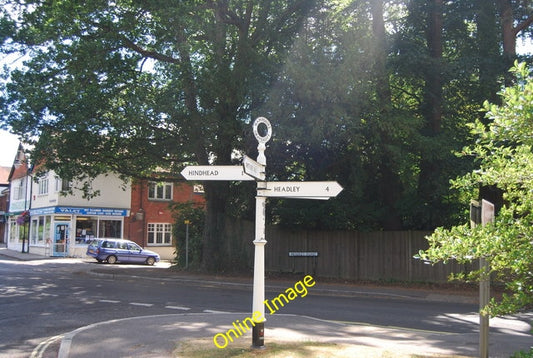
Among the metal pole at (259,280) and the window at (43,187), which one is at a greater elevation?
the window at (43,187)

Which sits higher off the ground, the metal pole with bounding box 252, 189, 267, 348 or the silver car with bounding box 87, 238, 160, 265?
the metal pole with bounding box 252, 189, 267, 348

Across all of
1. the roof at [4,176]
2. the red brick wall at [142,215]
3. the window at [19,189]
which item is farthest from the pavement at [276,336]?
the roof at [4,176]

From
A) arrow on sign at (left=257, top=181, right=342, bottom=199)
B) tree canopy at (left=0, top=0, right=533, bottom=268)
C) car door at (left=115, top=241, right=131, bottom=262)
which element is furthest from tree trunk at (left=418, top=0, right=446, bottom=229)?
car door at (left=115, top=241, right=131, bottom=262)

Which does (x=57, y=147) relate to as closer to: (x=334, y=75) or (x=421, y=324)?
(x=334, y=75)

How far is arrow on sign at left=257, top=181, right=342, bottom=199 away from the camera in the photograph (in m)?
6.70

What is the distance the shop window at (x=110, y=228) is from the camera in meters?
36.0

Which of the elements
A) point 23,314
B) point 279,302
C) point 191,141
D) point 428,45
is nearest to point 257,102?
point 191,141

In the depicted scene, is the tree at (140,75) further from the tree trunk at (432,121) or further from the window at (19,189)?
the window at (19,189)

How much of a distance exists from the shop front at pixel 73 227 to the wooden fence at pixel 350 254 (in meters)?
16.6

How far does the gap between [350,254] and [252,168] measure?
14950 mm

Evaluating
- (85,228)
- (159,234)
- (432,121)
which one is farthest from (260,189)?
(159,234)

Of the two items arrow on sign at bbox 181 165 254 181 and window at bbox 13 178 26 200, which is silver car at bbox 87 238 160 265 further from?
arrow on sign at bbox 181 165 254 181

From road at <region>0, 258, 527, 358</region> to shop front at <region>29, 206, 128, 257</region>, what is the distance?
16775mm

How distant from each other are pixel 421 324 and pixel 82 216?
2957 cm
